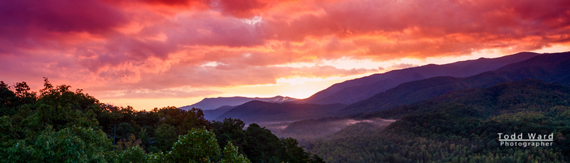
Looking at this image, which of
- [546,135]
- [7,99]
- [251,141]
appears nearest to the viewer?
[7,99]

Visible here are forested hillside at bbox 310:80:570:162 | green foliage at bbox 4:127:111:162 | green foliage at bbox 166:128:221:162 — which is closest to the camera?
green foliage at bbox 166:128:221:162

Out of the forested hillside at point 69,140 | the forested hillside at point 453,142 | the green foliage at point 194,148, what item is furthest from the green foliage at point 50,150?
the forested hillside at point 453,142

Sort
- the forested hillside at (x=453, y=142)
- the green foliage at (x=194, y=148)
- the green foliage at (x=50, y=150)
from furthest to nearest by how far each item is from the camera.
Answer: the forested hillside at (x=453, y=142) → the green foliage at (x=50, y=150) → the green foliage at (x=194, y=148)

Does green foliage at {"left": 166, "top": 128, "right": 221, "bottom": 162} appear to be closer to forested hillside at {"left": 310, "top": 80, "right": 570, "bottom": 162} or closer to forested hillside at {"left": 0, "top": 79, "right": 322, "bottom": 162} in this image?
forested hillside at {"left": 0, "top": 79, "right": 322, "bottom": 162}

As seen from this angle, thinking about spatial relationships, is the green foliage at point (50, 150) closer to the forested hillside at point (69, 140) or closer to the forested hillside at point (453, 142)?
the forested hillside at point (69, 140)

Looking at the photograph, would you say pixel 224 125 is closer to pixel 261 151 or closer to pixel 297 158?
pixel 261 151

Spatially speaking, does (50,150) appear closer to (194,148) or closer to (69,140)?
(69,140)

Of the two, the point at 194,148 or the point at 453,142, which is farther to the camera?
the point at 453,142

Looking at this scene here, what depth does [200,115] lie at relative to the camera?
76.2 metres

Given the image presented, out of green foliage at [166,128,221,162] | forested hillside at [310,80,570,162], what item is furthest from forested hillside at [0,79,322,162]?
forested hillside at [310,80,570,162]

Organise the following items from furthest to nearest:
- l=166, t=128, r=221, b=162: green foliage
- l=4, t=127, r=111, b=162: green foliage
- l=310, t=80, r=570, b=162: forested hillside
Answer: l=310, t=80, r=570, b=162: forested hillside → l=4, t=127, r=111, b=162: green foliage → l=166, t=128, r=221, b=162: green foliage

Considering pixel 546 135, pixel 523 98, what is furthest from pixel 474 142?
pixel 523 98

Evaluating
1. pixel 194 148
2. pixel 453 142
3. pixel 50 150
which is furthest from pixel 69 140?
pixel 453 142

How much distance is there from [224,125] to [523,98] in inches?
8746
